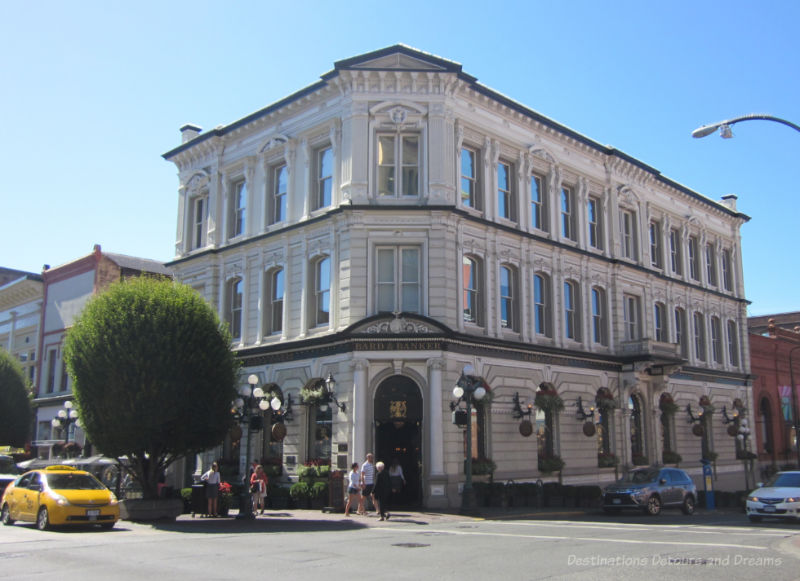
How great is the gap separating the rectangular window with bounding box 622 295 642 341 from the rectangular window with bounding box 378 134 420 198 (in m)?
13.5

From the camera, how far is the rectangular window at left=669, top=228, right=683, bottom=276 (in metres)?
41.1

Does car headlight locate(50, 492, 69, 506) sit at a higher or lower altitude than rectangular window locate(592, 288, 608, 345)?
lower

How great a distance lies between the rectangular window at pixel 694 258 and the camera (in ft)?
140

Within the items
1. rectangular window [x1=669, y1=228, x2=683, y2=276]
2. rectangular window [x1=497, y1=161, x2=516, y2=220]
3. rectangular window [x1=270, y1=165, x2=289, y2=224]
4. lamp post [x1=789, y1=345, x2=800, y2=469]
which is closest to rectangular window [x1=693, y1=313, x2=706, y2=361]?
rectangular window [x1=669, y1=228, x2=683, y2=276]

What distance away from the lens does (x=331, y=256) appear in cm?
2795

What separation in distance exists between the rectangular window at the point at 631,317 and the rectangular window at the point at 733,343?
1089 centimetres

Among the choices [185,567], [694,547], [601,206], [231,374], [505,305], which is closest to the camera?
[185,567]

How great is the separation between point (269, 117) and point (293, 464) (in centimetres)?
1417

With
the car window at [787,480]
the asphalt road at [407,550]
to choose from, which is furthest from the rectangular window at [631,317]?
the asphalt road at [407,550]

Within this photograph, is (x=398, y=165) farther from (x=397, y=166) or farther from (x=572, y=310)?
(x=572, y=310)

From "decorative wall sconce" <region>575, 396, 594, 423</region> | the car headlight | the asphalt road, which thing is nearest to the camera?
the asphalt road

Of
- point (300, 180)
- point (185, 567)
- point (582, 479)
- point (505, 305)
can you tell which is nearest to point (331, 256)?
point (300, 180)

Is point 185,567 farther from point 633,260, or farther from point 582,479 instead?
point 633,260

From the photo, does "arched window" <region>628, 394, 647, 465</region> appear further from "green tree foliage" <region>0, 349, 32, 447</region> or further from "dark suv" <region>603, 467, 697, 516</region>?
"green tree foliage" <region>0, 349, 32, 447</region>
